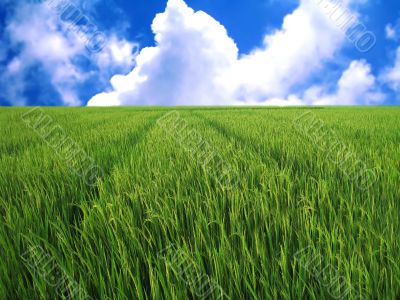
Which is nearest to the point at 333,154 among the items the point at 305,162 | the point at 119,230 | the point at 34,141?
the point at 305,162

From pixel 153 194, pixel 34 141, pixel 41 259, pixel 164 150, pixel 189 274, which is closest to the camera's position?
pixel 189 274

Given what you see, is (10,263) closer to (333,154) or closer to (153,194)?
(153,194)

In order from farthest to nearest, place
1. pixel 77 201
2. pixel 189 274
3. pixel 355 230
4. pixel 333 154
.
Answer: pixel 333 154 → pixel 77 201 → pixel 355 230 → pixel 189 274

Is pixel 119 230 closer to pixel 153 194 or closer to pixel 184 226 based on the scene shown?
pixel 184 226

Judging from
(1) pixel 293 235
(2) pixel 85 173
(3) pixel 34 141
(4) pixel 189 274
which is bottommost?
(4) pixel 189 274

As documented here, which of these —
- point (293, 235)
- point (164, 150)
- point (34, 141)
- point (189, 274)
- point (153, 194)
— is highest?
point (34, 141)

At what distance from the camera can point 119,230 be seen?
1045 mm

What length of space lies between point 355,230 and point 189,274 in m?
0.64

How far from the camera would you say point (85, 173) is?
203cm

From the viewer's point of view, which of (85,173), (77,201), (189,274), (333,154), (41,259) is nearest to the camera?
(189,274)

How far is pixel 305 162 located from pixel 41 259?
1.75 metres

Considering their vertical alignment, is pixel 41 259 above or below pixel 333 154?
below

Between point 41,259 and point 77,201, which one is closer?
point 41,259

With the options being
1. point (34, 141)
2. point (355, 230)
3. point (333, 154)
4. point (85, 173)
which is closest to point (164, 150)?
point (85, 173)
